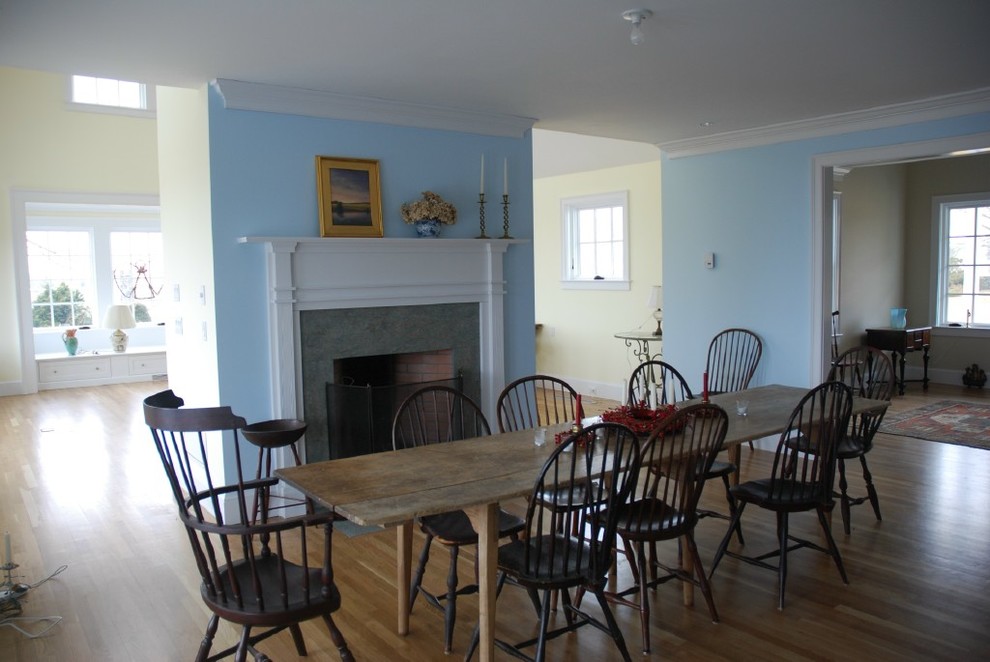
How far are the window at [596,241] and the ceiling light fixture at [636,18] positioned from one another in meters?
4.68

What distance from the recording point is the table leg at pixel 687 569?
3195 mm

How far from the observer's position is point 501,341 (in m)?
5.15

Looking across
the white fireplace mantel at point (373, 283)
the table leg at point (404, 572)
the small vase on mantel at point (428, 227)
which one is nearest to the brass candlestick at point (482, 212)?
the white fireplace mantel at point (373, 283)

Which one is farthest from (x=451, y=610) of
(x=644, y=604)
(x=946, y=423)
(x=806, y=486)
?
(x=946, y=423)

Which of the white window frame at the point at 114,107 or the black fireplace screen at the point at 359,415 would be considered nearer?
the black fireplace screen at the point at 359,415

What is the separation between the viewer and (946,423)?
A: 651 cm

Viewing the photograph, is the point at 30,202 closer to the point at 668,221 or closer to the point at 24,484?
the point at 24,484

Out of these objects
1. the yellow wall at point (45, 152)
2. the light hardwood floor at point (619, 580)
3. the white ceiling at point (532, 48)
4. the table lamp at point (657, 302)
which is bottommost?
the light hardwood floor at point (619, 580)

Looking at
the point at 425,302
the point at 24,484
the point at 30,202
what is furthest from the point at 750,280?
the point at 30,202

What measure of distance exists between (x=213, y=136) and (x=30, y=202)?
235 inches

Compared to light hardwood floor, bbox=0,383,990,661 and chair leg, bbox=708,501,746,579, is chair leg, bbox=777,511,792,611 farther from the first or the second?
chair leg, bbox=708,501,746,579

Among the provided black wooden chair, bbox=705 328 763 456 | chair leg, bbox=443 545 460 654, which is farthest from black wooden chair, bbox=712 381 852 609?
black wooden chair, bbox=705 328 763 456

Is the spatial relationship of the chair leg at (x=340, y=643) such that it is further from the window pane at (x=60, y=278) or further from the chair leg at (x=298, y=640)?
the window pane at (x=60, y=278)

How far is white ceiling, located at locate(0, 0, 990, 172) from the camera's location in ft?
9.84
